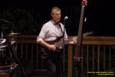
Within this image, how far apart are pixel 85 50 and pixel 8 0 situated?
349 cm

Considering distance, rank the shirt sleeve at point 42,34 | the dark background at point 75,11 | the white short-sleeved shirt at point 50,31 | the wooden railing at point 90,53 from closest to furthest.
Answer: the shirt sleeve at point 42,34
the white short-sleeved shirt at point 50,31
the wooden railing at point 90,53
the dark background at point 75,11

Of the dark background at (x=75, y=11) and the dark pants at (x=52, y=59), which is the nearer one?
the dark pants at (x=52, y=59)

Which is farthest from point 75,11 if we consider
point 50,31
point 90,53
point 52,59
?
point 52,59

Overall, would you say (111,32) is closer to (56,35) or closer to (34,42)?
(34,42)

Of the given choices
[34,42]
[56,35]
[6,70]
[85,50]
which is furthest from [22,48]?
[6,70]

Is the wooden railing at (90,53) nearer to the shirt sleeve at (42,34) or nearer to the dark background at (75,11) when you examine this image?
the dark background at (75,11)

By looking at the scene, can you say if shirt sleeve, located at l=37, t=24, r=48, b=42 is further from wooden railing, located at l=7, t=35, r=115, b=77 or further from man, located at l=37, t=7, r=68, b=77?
wooden railing, located at l=7, t=35, r=115, b=77

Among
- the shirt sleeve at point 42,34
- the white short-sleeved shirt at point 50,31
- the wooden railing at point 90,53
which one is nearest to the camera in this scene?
the shirt sleeve at point 42,34

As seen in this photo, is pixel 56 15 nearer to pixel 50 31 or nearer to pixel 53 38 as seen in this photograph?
pixel 50 31

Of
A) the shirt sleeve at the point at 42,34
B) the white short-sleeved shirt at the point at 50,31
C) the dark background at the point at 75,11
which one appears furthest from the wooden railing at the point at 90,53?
the shirt sleeve at the point at 42,34

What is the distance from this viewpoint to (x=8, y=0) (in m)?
14.6

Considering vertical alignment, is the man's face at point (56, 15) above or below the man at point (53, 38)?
above

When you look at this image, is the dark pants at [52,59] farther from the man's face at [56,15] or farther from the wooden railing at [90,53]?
the wooden railing at [90,53]

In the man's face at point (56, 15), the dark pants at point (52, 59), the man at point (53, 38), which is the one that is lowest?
the dark pants at point (52, 59)
